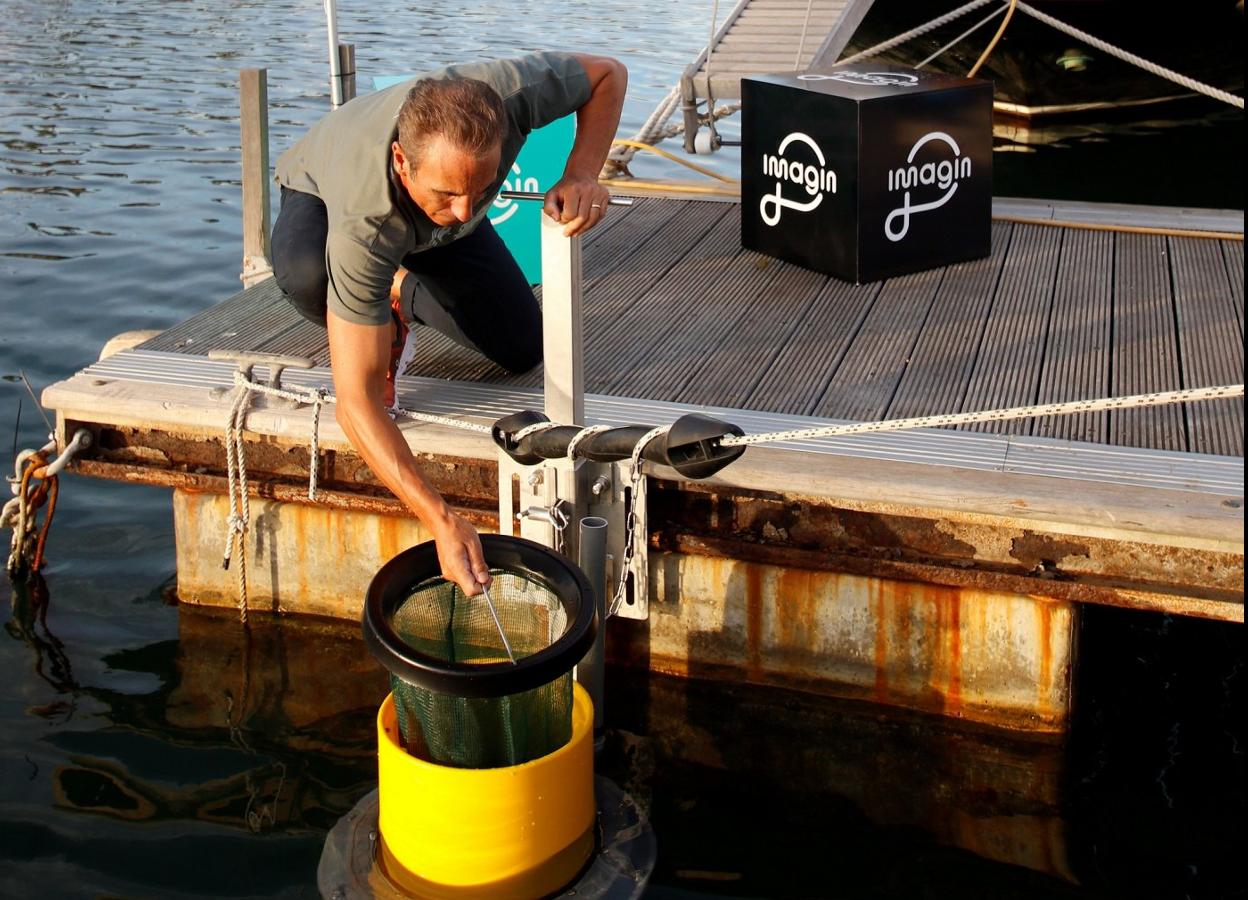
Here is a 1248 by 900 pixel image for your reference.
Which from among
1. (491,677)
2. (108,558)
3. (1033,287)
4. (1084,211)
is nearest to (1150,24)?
(1084,211)

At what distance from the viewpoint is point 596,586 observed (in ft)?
11.8

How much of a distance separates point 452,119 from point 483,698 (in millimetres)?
1136

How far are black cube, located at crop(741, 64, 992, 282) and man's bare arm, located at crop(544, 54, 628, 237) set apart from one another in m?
1.29

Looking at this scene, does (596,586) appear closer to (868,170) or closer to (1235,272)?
(868,170)

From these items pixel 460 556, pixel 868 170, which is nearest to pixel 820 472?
pixel 460 556

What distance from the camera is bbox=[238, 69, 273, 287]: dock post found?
17.8 feet

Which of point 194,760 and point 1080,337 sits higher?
point 1080,337

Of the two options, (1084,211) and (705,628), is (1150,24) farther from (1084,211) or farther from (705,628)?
(705,628)

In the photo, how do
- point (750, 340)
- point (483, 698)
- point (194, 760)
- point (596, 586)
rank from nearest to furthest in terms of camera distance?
point (483, 698), point (596, 586), point (194, 760), point (750, 340)

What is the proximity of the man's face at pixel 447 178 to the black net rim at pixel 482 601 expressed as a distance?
70 cm

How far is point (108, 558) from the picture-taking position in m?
5.04

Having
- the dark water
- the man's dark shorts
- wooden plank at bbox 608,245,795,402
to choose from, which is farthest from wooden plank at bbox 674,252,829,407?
the dark water

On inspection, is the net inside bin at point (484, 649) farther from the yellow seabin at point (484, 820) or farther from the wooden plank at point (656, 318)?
the wooden plank at point (656, 318)

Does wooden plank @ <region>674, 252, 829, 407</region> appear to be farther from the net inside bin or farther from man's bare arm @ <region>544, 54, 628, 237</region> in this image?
the net inside bin
